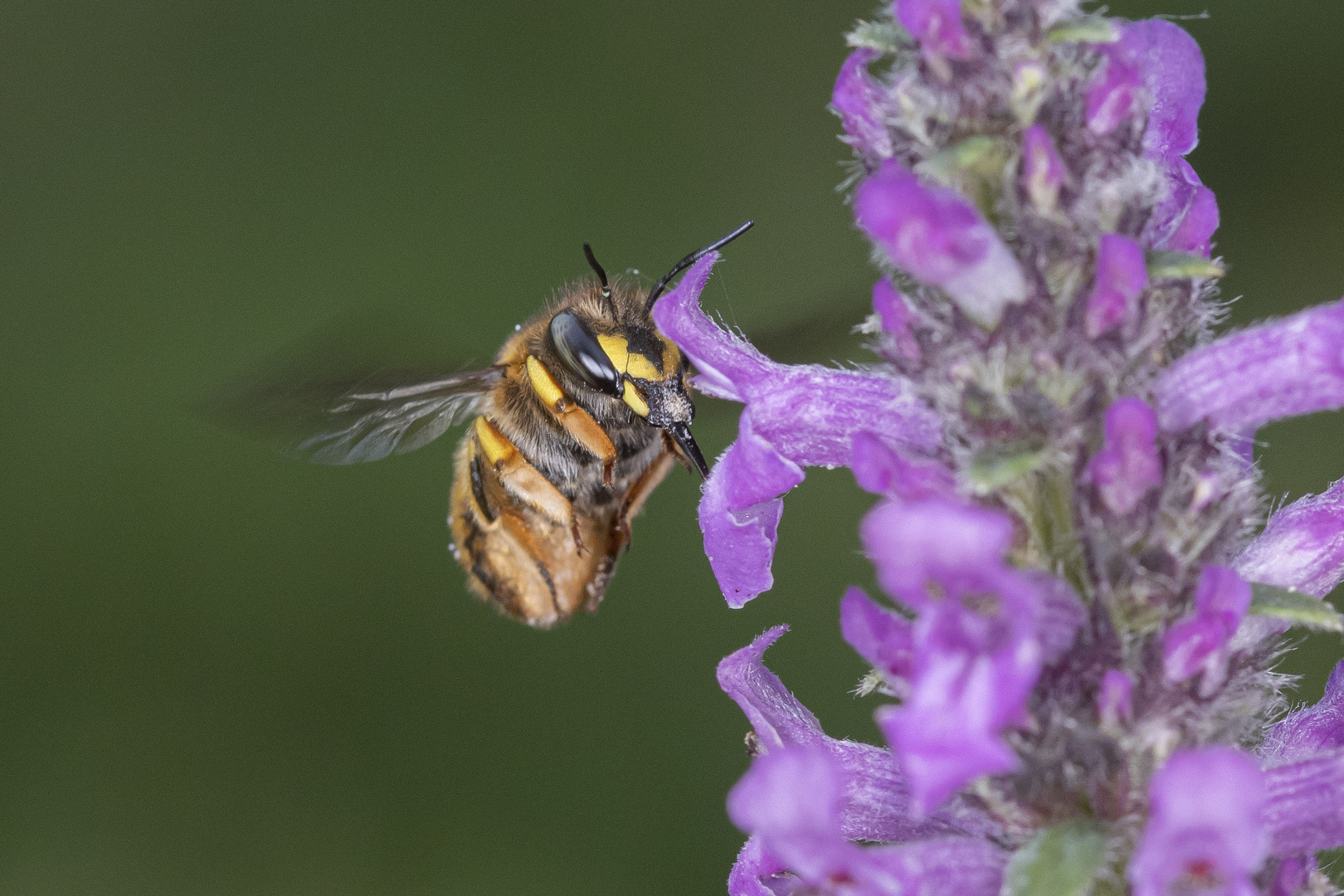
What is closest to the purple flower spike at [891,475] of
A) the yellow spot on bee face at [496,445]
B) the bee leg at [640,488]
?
the bee leg at [640,488]

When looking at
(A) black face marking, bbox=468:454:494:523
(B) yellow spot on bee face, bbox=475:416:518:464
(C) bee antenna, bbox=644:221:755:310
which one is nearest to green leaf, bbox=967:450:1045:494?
(C) bee antenna, bbox=644:221:755:310

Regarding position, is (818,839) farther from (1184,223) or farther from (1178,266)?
(1184,223)

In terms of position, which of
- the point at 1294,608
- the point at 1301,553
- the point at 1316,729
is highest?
the point at 1294,608

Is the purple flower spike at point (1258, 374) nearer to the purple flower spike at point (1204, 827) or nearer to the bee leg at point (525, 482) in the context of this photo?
the purple flower spike at point (1204, 827)

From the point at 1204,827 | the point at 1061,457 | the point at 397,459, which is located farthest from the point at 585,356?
the point at 397,459

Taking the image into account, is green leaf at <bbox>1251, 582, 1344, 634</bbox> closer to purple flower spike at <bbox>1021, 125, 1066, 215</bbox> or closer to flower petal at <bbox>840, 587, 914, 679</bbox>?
flower petal at <bbox>840, 587, 914, 679</bbox>

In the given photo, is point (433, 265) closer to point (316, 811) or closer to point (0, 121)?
point (0, 121)

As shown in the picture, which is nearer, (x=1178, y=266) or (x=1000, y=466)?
(x=1000, y=466)

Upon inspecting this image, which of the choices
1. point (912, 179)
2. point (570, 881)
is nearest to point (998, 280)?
point (912, 179)
